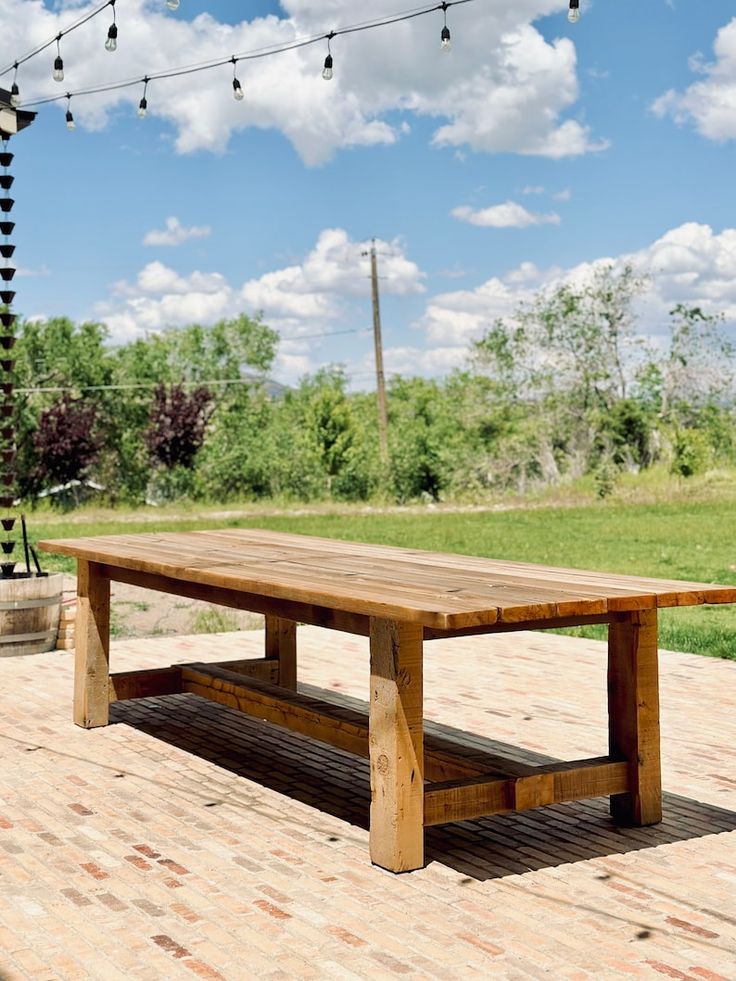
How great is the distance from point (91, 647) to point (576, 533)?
→ 11787mm

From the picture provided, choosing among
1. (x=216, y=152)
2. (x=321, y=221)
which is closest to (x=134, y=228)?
(x=216, y=152)

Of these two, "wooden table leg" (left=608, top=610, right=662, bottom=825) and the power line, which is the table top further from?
the power line

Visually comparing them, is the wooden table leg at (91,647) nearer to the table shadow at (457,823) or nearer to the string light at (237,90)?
the table shadow at (457,823)

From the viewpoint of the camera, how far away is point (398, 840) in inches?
140

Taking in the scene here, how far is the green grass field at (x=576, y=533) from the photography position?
9484 millimetres

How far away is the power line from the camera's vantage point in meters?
6.70

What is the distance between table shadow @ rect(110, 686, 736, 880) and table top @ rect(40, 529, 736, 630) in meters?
0.79

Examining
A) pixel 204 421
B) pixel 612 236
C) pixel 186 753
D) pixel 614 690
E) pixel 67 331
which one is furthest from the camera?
pixel 612 236

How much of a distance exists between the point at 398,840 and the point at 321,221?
64.5 metres

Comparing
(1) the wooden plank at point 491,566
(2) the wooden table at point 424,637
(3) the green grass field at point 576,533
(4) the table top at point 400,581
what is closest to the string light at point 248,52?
(1) the wooden plank at point 491,566

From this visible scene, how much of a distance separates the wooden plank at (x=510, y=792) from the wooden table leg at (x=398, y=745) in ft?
0.27

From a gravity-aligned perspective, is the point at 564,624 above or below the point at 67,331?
below

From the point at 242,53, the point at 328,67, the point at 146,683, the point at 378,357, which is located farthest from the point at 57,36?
the point at 378,357

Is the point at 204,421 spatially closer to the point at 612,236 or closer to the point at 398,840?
the point at 612,236
